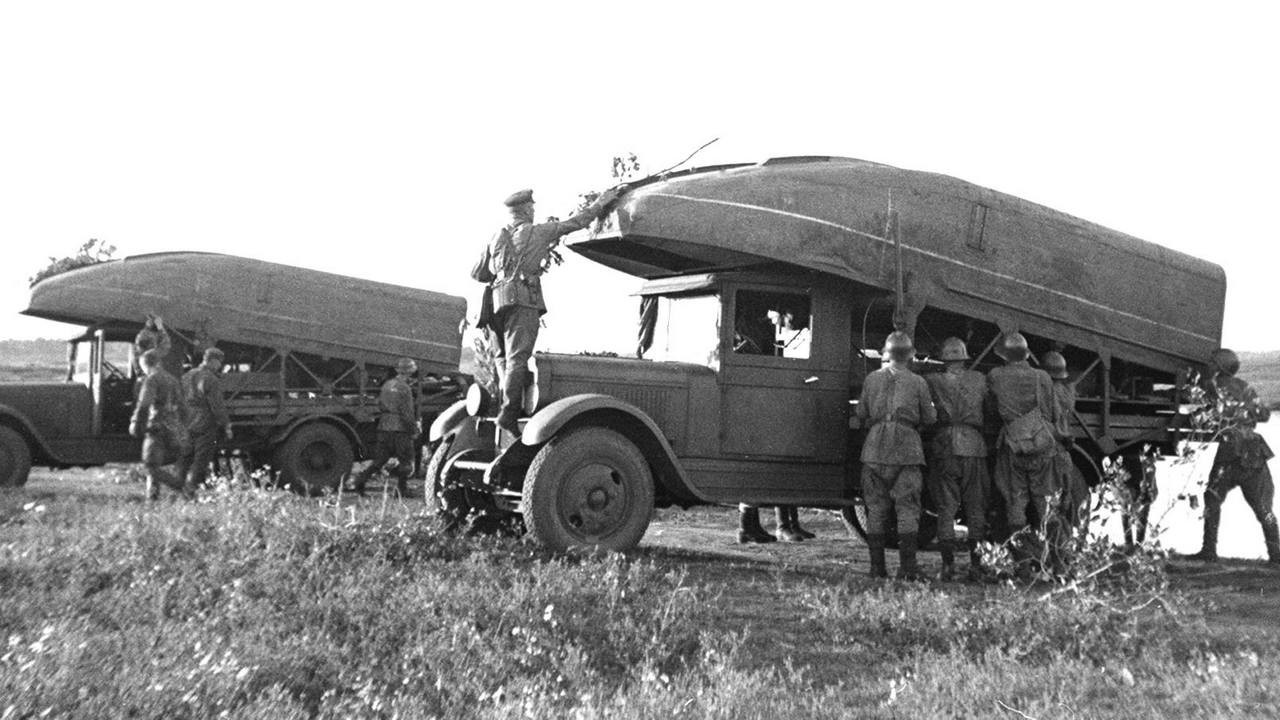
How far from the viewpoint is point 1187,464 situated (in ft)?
29.9

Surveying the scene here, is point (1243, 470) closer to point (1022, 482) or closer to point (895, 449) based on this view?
point (1022, 482)

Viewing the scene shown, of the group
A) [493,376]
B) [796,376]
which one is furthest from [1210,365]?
[493,376]

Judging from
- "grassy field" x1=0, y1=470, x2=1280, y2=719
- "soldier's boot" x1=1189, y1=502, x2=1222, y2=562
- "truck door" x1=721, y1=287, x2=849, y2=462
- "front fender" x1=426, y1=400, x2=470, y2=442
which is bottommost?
"grassy field" x1=0, y1=470, x2=1280, y2=719

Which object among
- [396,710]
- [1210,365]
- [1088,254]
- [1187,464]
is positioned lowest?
[396,710]

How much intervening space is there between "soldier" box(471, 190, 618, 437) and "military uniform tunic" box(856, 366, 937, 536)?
88.8 inches

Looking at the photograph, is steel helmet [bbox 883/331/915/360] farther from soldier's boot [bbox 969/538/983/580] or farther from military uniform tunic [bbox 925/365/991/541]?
soldier's boot [bbox 969/538/983/580]

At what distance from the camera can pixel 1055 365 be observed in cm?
1050

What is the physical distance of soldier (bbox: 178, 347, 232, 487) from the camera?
14461 mm

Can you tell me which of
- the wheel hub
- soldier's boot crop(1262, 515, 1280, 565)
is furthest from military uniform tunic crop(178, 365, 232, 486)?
soldier's boot crop(1262, 515, 1280, 565)

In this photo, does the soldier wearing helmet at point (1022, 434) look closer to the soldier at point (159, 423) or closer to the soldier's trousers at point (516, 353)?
the soldier's trousers at point (516, 353)

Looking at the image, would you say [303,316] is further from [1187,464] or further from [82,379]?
[1187,464]

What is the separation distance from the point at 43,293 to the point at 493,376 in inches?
331

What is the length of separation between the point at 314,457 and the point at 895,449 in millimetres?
9713

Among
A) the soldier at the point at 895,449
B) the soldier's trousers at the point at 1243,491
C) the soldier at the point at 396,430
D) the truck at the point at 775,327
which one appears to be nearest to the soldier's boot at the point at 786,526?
the truck at the point at 775,327
